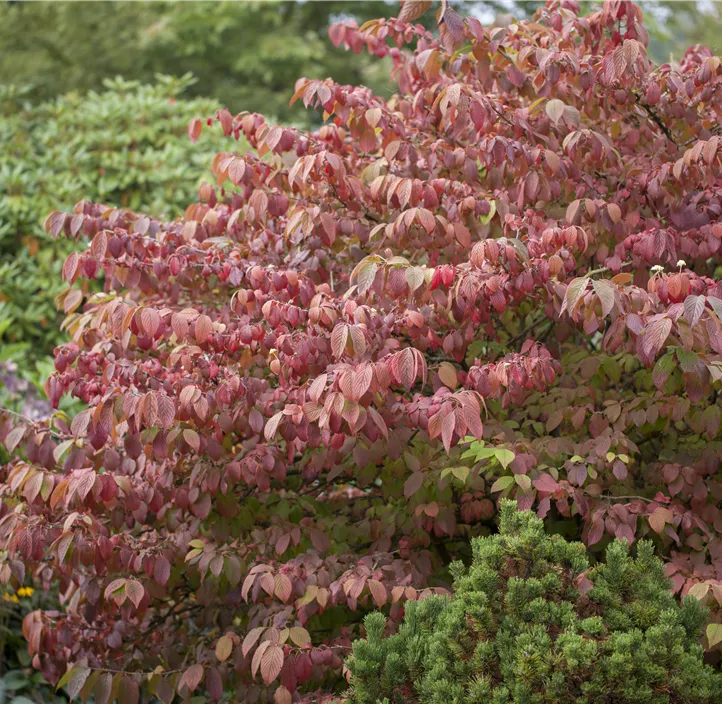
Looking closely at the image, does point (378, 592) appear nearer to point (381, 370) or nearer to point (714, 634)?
point (381, 370)

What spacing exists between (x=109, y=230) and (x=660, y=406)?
2.13 metres

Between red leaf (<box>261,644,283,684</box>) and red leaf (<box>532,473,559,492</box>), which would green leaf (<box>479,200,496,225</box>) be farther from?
red leaf (<box>261,644,283,684</box>)

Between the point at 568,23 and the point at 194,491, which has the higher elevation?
the point at 568,23

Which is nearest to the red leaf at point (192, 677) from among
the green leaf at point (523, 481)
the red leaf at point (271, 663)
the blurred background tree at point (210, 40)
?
the red leaf at point (271, 663)

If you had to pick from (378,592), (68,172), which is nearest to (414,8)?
(378,592)

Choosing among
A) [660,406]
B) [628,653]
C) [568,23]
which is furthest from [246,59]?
[628,653]

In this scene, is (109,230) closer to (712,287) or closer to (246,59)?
(712,287)

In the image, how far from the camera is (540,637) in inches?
95.3

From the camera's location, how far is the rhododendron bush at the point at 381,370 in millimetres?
2965

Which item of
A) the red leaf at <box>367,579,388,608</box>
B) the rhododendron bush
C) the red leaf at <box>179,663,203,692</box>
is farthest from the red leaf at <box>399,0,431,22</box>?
the red leaf at <box>179,663,203,692</box>

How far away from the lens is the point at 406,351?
276cm

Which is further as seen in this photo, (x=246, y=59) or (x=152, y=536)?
(x=246, y=59)

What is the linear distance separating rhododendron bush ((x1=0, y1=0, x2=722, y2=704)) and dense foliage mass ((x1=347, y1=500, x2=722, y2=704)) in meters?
0.28

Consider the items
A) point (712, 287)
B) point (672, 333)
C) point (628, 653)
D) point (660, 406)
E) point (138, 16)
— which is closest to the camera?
point (628, 653)
